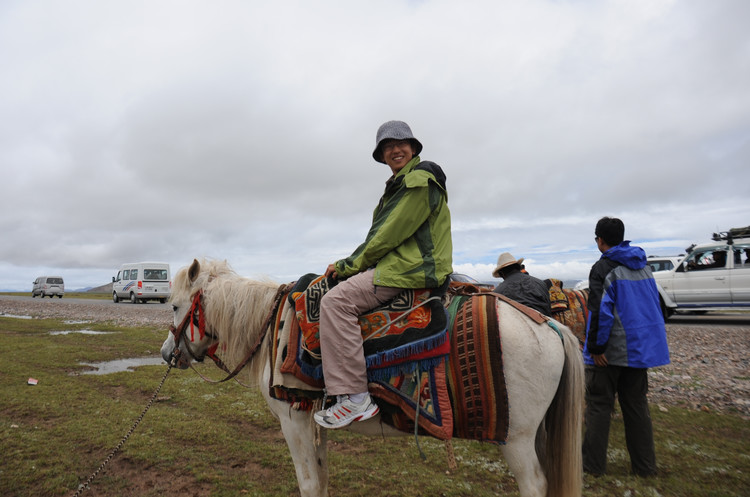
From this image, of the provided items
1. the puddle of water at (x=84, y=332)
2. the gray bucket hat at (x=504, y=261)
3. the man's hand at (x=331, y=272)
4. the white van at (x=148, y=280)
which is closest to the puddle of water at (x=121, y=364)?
the puddle of water at (x=84, y=332)

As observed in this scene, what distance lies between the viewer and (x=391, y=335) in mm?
2691

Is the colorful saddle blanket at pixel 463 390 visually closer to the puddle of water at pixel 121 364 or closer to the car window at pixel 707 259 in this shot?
the puddle of water at pixel 121 364

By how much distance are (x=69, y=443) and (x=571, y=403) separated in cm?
551

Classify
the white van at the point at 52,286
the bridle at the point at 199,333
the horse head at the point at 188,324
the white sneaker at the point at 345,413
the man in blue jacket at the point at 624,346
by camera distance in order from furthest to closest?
the white van at the point at 52,286 < the man in blue jacket at the point at 624,346 < the horse head at the point at 188,324 < the bridle at the point at 199,333 < the white sneaker at the point at 345,413

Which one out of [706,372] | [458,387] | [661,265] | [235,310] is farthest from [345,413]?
[661,265]

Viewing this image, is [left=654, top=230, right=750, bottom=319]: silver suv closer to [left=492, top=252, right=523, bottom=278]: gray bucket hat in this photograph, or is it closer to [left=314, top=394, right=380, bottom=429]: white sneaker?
[left=492, top=252, right=523, bottom=278]: gray bucket hat

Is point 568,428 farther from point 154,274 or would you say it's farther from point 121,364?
point 154,274

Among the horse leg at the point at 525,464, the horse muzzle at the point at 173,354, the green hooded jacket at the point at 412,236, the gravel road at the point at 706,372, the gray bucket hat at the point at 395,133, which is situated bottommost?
the gravel road at the point at 706,372

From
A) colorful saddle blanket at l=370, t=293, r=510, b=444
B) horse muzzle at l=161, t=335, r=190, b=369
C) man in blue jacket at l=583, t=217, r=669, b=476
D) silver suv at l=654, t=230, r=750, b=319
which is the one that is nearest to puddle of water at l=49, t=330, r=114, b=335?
horse muzzle at l=161, t=335, r=190, b=369

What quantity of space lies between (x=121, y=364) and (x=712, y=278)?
1822 centimetres

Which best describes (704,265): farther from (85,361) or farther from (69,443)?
(85,361)

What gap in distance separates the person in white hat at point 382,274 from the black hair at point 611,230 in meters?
2.20

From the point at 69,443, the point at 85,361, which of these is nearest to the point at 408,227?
the point at 69,443

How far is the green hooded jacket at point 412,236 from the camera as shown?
2.63 m
